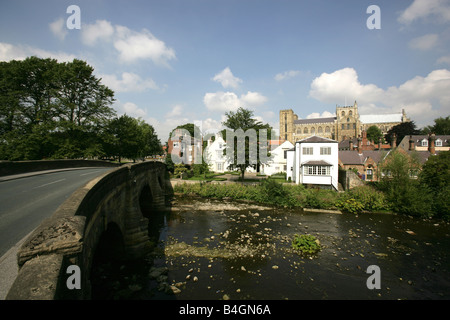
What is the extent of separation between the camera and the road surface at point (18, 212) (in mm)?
5337

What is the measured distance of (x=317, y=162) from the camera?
34375 millimetres

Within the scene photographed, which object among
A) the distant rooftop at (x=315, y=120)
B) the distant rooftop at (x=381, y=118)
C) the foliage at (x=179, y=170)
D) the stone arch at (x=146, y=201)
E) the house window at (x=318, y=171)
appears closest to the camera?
the stone arch at (x=146, y=201)

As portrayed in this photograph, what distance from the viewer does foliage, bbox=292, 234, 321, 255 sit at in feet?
53.0

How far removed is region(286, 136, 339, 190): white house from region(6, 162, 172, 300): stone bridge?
2804cm

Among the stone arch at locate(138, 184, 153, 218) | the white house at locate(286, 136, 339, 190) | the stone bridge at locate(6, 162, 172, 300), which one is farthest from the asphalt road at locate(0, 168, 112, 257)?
the white house at locate(286, 136, 339, 190)

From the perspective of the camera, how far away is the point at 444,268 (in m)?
14.3

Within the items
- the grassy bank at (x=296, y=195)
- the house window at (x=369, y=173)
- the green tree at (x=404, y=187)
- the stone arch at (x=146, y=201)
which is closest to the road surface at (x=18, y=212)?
the stone arch at (x=146, y=201)

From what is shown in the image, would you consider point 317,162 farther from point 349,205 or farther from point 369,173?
point 369,173

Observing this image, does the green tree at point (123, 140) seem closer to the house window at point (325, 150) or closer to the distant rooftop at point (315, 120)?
the house window at point (325, 150)

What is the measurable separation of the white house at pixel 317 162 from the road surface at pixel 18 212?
3179 centimetres

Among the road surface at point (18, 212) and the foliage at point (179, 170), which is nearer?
the road surface at point (18, 212)

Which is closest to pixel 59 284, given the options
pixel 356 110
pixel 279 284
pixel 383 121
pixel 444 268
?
pixel 279 284

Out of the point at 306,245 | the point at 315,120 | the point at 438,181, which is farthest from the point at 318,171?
the point at 315,120

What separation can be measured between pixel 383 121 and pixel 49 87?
389 ft
